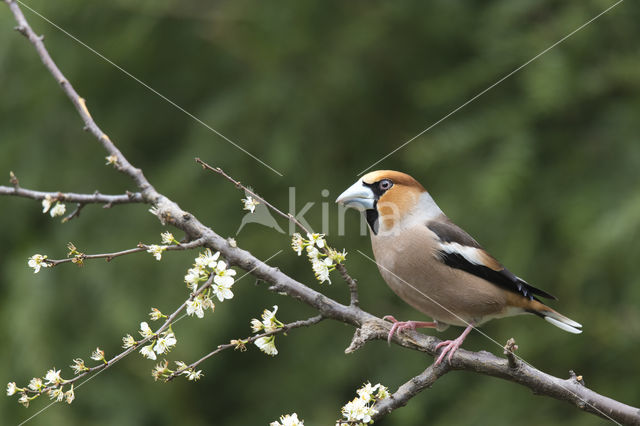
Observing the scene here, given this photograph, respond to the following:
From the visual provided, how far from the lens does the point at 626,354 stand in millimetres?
4402

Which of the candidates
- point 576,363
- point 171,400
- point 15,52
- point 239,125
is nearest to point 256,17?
point 239,125

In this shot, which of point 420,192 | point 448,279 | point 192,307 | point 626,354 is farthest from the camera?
point 626,354

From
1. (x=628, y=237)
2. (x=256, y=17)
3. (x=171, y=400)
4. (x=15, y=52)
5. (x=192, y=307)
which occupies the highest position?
(x=15, y=52)

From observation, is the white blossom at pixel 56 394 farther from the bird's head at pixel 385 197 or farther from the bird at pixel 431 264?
the bird's head at pixel 385 197

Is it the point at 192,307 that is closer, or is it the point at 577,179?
the point at 192,307

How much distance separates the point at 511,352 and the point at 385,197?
124 centimetres

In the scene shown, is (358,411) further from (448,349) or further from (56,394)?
(56,394)

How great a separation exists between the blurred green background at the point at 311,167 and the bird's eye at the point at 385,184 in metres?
1.34

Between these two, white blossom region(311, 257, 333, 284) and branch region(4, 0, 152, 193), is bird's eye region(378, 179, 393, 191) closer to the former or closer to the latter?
white blossom region(311, 257, 333, 284)

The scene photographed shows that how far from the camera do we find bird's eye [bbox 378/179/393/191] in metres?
3.24

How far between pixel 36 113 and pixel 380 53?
2.82m

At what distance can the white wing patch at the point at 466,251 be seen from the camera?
3.18 metres

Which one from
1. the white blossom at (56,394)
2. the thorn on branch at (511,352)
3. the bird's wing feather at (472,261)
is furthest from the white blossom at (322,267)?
the bird's wing feather at (472,261)

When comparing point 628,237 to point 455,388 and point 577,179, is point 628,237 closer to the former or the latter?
point 577,179
